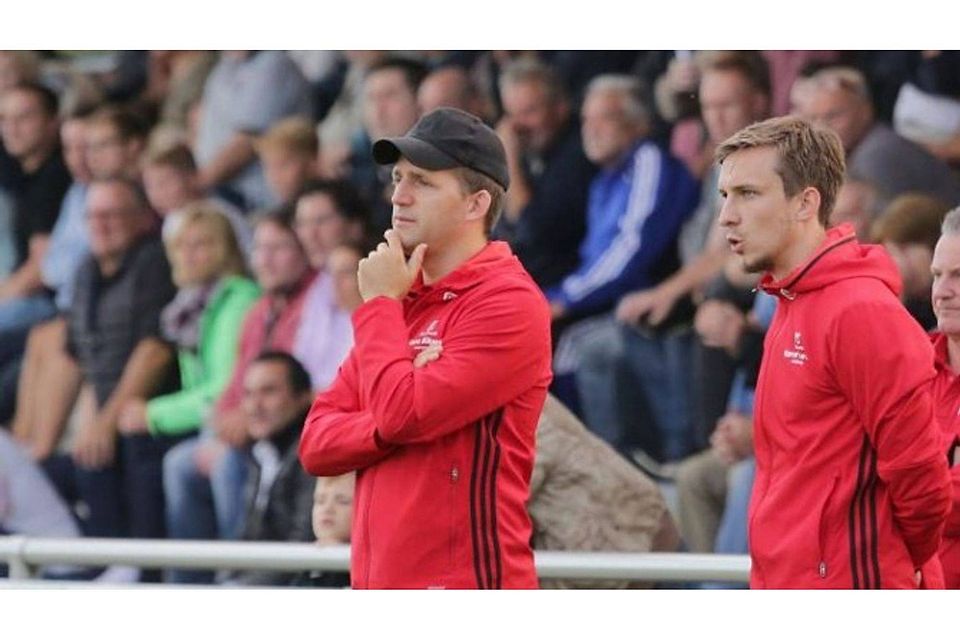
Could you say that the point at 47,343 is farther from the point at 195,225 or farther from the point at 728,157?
the point at 728,157

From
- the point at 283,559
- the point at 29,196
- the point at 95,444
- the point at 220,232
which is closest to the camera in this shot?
the point at 283,559

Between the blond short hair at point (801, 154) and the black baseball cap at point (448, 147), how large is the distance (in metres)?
0.51

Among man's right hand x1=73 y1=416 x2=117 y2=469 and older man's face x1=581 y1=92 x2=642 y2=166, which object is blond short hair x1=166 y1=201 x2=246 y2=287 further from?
older man's face x1=581 y1=92 x2=642 y2=166

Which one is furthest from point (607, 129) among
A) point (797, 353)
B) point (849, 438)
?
point (849, 438)

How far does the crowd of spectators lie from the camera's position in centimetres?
769

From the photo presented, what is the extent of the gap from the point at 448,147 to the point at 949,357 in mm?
1249

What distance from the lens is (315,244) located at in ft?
28.2

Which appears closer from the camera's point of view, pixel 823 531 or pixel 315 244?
pixel 823 531

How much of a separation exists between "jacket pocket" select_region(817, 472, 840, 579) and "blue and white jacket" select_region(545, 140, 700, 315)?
143 inches

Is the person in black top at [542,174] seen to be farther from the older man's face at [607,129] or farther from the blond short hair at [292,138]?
the blond short hair at [292,138]

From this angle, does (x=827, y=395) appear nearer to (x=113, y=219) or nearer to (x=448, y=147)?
(x=448, y=147)

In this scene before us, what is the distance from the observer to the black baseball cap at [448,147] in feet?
15.1

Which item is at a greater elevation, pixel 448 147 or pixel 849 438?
pixel 448 147

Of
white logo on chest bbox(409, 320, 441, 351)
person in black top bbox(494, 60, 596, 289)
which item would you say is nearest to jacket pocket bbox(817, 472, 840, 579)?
white logo on chest bbox(409, 320, 441, 351)
